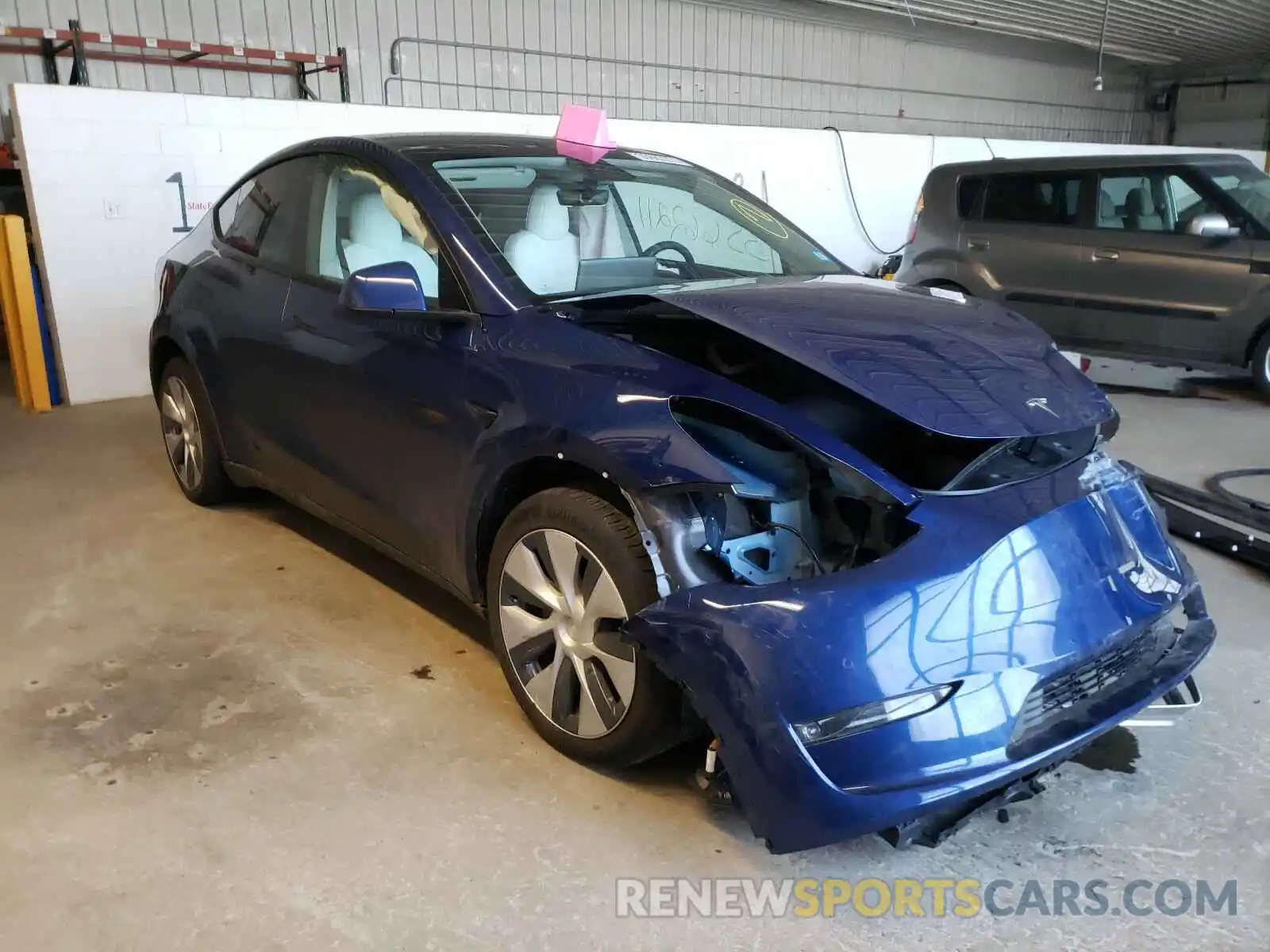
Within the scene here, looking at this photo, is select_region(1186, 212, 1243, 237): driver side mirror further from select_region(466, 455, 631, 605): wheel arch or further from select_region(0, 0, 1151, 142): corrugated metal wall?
select_region(0, 0, 1151, 142): corrugated metal wall

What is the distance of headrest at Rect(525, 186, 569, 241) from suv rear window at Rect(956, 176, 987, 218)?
4.89m

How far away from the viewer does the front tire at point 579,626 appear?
1.89m

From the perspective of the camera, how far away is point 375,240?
269cm

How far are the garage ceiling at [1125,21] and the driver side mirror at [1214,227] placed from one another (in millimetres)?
4913

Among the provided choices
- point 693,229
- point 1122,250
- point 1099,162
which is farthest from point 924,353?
point 1099,162

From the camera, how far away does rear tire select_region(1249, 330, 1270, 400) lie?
5.63 m

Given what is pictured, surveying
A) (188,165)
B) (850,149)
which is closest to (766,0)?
(850,149)

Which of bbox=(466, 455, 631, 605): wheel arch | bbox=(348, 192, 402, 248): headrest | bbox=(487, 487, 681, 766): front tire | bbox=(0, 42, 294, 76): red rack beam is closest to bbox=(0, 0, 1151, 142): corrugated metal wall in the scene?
bbox=(0, 42, 294, 76): red rack beam

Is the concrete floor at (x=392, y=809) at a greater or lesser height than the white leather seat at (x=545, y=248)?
lesser

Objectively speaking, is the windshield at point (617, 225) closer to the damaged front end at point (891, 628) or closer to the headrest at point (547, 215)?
the headrest at point (547, 215)

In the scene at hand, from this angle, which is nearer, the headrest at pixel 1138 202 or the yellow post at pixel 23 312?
the yellow post at pixel 23 312

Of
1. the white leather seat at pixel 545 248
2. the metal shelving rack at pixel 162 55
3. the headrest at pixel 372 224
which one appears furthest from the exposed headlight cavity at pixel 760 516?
the metal shelving rack at pixel 162 55

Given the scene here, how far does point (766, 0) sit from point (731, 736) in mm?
10427

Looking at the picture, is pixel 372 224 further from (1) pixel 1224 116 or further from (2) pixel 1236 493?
(1) pixel 1224 116
